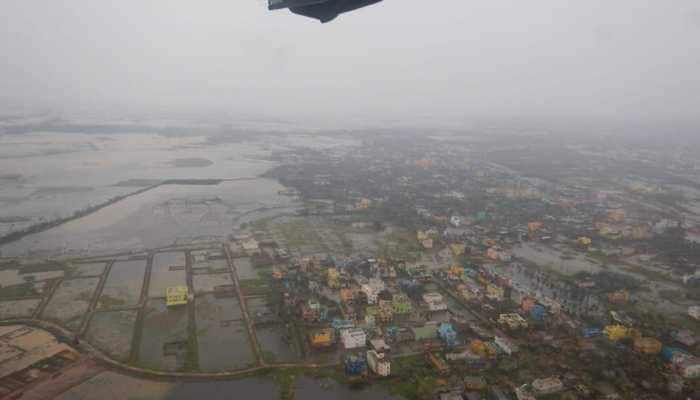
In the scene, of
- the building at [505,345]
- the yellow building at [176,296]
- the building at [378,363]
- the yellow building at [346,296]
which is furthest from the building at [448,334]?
the yellow building at [176,296]

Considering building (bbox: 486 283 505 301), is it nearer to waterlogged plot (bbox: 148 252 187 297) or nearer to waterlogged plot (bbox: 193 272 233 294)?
waterlogged plot (bbox: 193 272 233 294)

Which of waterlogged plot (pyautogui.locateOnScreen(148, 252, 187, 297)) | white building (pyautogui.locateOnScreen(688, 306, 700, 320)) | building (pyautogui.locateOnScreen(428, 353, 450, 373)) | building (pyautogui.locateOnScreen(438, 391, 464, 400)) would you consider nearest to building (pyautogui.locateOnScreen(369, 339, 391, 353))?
building (pyautogui.locateOnScreen(428, 353, 450, 373))

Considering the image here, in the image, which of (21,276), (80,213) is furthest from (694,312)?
(80,213)

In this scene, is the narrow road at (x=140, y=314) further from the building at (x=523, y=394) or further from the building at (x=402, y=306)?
the building at (x=523, y=394)

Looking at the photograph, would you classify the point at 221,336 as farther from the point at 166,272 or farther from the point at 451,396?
the point at 451,396

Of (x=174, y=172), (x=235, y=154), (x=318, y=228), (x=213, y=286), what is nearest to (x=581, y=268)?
(x=318, y=228)

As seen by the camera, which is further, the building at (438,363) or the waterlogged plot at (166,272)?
the waterlogged plot at (166,272)
